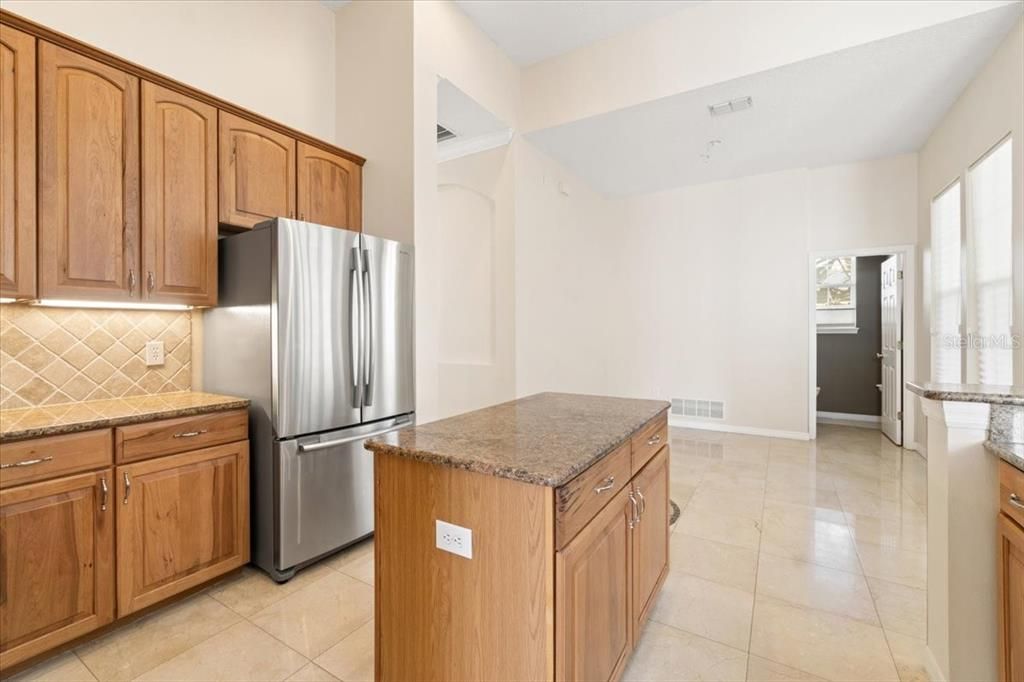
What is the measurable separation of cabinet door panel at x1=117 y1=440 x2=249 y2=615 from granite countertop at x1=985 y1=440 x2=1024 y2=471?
9.44 feet

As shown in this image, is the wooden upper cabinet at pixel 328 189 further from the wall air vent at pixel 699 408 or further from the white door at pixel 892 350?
the white door at pixel 892 350

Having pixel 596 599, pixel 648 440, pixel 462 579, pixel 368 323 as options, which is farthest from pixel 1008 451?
pixel 368 323

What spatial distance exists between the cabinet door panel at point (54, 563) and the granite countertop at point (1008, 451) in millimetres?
3014

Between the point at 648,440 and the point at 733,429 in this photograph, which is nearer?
the point at 648,440

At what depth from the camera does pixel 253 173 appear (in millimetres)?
2566

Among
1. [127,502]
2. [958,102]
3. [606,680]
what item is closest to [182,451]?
[127,502]

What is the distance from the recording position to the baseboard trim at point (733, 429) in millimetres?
5066

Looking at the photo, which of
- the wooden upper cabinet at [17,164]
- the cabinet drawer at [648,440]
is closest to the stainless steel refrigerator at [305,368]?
the wooden upper cabinet at [17,164]

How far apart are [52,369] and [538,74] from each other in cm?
387

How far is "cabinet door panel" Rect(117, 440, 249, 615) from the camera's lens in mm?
1857

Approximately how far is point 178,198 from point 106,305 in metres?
0.62

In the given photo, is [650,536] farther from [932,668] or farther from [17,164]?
[17,164]

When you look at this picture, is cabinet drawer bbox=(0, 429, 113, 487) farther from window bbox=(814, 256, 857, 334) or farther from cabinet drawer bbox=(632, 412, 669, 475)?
window bbox=(814, 256, 857, 334)

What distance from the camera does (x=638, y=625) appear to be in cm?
163
